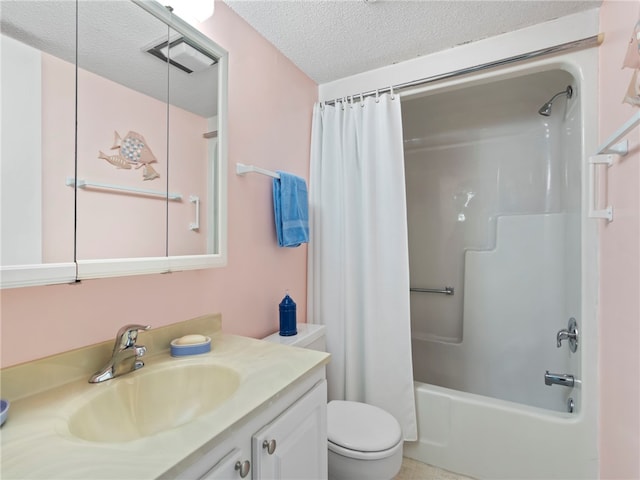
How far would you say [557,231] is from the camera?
2088 mm

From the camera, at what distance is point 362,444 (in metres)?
1.31

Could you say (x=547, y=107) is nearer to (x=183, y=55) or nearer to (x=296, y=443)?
(x=183, y=55)

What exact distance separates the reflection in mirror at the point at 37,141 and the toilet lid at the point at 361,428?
3.87 ft

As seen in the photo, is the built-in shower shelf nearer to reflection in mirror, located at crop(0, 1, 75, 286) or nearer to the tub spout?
the tub spout

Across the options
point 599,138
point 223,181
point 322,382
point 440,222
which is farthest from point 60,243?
point 440,222

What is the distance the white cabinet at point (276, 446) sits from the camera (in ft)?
2.20

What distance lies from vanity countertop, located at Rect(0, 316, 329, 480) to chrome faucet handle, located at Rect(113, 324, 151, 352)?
0.29 feet

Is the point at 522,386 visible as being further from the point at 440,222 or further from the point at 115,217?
the point at 115,217

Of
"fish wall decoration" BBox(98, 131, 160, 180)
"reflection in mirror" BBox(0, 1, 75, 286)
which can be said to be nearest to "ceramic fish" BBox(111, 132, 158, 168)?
"fish wall decoration" BBox(98, 131, 160, 180)

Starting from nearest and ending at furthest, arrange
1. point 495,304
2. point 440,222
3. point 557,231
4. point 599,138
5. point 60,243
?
point 60,243
point 599,138
point 557,231
point 495,304
point 440,222

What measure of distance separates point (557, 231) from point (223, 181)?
6.92 ft

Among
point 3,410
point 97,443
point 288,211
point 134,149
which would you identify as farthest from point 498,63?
point 3,410

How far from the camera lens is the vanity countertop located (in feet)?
1.83

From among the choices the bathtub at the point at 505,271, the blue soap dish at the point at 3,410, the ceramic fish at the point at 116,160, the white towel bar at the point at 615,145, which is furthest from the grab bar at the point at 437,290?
the blue soap dish at the point at 3,410
